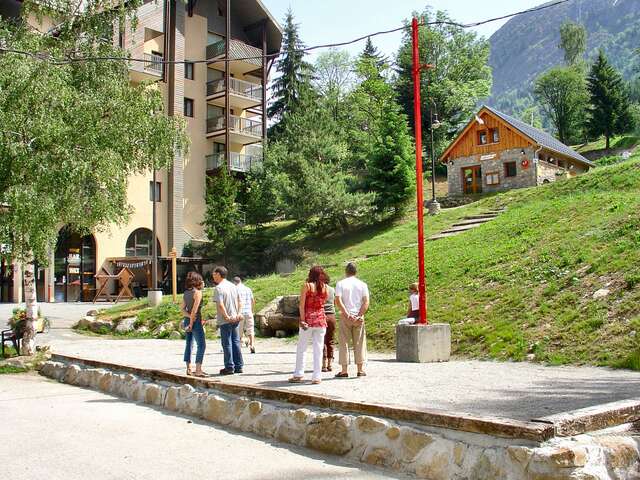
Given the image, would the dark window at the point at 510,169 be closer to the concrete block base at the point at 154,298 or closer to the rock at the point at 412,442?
the concrete block base at the point at 154,298

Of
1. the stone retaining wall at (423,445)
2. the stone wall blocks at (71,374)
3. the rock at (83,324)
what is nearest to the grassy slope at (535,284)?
the stone retaining wall at (423,445)

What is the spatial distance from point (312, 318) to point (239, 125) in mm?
36005

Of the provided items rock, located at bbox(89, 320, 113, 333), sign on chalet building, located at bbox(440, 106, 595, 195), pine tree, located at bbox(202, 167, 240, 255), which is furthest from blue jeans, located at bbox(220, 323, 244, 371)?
sign on chalet building, located at bbox(440, 106, 595, 195)

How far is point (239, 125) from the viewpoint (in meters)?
43.3

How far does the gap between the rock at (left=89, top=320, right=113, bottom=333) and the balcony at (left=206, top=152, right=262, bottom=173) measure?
20.0 metres

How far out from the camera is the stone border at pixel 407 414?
505cm

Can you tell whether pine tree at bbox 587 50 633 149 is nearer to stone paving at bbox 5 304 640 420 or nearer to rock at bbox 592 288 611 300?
rock at bbox 592 288 611 300

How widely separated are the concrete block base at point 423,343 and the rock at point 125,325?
1301 centimetres

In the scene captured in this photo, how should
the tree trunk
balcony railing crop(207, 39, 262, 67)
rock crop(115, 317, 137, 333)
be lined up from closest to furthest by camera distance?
the tree trunk, rock crop(115, 317, 137, 333), balcony railing crop(207, 39, 262, 67)

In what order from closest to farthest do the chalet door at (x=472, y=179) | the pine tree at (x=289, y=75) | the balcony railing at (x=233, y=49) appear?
1. the balcony railing at (x=233, y=49)
2. the chalet door at (x=472, y=179)
3. the pine tree at (x=289, y=75)

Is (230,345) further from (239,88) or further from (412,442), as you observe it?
(239,88)

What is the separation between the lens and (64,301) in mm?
35938

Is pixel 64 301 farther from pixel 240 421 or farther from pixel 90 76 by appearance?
pixel 240 421

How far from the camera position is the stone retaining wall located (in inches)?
192
